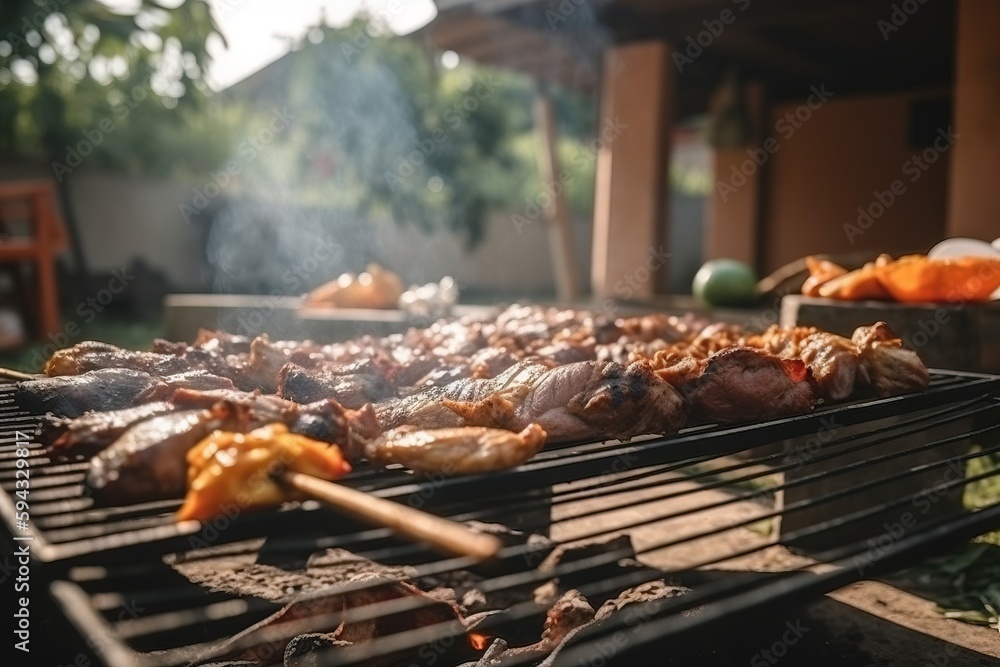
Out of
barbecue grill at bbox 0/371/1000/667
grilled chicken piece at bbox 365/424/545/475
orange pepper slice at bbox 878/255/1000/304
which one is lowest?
barbecue grill at bbox 0/371/1000/667

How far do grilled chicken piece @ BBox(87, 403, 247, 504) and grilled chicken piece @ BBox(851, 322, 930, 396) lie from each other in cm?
269

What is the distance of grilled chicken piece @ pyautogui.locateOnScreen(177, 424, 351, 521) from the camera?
184 centimetres

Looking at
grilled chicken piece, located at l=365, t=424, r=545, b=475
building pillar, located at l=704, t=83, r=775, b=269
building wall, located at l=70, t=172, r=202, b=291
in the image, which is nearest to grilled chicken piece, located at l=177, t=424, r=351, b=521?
grilled chicken piece, located at l=365, t=424, r=545, b=475

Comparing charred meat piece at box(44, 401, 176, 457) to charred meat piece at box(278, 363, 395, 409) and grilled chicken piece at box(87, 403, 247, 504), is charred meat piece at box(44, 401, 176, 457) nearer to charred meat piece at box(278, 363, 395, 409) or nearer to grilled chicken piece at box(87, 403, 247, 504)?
grilled chicken piece at box(87, 403, 247, 504)

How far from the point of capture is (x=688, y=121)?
15508 mm

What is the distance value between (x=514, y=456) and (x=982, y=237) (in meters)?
6.39

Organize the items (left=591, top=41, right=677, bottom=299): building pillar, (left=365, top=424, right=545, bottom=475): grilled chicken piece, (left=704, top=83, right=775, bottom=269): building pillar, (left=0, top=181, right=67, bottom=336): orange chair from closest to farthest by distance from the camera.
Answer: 1. (left=365, top=424, right=545, bottom=475): grilled chicken piece
2. (left=591, top=41, right=677, bottom=299): building pillar
3. (left=0, top=181, right=67, bottom=336): orange chair
4. (left=704, top=83, right=775, bottom=269): building pillar

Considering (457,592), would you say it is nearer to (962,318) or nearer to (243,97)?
(962,318)

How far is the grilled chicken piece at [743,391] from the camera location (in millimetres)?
2879

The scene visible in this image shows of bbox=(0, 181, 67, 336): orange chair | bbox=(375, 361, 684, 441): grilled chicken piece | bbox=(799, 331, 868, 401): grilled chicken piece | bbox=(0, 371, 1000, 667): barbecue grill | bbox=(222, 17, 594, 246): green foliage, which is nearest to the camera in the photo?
bbox=(0, 371, 1000, 667): barbecue grill

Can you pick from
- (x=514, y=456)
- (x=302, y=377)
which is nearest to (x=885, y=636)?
(x=514, y=456)

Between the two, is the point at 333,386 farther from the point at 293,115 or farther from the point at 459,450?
the point at 293,115

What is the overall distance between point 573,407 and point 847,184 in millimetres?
11276

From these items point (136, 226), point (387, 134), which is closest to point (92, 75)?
point (136, 226)
